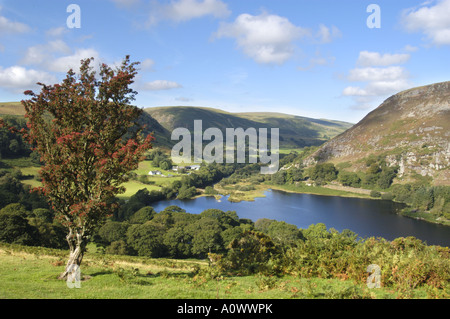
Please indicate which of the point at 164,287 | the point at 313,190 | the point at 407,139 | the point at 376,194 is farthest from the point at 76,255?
the point at 407,139

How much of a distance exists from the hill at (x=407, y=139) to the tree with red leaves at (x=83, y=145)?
14306 cm

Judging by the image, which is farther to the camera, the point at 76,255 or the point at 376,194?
the point at 376,194

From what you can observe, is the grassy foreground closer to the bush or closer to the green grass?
the bush

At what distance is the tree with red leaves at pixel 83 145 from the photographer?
40.8ft

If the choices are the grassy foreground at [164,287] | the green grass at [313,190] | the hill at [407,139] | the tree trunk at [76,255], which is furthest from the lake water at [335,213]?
the tree trunk at [76,255]

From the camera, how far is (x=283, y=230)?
54812 millimetres

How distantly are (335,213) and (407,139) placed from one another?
298ft

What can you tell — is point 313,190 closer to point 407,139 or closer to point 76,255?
point 407,139

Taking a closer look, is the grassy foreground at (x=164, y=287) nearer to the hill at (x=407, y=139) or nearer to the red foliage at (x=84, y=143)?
the red foliage at (x=84, y=143)

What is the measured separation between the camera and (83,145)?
504 inches

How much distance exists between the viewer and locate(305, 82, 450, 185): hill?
133 m

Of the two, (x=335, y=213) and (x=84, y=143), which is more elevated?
(x=84, y=143)

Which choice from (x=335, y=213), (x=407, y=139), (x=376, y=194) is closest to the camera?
(x=335, y=213)

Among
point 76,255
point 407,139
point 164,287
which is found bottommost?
point 164,287
